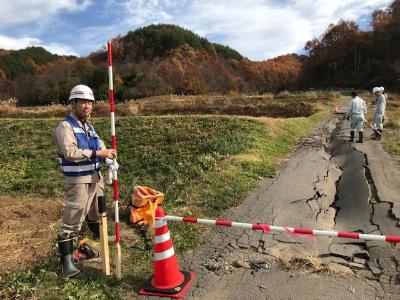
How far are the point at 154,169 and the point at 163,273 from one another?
783cm

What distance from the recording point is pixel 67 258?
460 centimetres

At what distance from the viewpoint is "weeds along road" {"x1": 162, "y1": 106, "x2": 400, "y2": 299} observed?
4535mm

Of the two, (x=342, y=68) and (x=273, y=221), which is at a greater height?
(x=342, y=68)

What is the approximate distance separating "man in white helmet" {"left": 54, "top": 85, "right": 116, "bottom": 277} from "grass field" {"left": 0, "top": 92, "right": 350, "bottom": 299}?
0.43 m

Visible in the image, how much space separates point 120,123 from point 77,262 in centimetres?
1320

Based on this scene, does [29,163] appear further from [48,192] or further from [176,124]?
[176,124]

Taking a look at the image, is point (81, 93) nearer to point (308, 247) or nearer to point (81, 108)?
point (81, 108)

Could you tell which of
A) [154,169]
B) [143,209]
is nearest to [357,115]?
[154,169]

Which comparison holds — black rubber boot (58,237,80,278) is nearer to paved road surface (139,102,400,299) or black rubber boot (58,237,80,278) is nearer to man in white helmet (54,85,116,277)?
man in white helmet (54,85,116,277)

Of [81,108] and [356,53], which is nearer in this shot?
[81,108]

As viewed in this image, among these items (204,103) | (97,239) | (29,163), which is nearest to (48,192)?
(29,163)

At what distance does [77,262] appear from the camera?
4988 mm

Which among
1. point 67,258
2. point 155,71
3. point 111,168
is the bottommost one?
point 67,258

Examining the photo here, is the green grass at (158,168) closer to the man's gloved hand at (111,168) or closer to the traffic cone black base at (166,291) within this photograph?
the traffic cone black base at (166,291)
